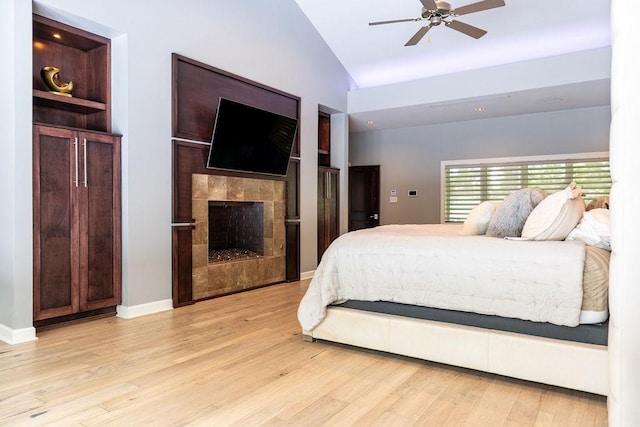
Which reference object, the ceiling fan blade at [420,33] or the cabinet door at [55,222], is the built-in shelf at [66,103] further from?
the ceiling fan blade at [420,33]

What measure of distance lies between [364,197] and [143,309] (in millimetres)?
5322

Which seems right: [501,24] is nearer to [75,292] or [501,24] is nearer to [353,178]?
[353,178]

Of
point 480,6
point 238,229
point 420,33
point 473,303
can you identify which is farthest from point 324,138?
point 473,303

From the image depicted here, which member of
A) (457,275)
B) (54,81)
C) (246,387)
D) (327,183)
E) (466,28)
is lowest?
(246,387)

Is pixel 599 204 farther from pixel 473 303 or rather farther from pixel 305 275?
pixel 305 275

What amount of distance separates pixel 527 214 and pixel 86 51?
3.95 metres

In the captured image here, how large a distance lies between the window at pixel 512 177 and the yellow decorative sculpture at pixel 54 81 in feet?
19.3

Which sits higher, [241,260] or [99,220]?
[99,220]

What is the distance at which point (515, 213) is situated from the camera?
278 centimetres

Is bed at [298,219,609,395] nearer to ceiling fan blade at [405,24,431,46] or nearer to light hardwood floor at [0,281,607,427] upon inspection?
light hardwood floor at [0,281,607,427]

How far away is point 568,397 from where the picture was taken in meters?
2.25

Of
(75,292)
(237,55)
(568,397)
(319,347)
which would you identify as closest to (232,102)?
(237,55)

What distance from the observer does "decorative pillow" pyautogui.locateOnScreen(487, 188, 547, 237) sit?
9.05 feet

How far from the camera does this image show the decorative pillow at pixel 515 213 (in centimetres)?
276
